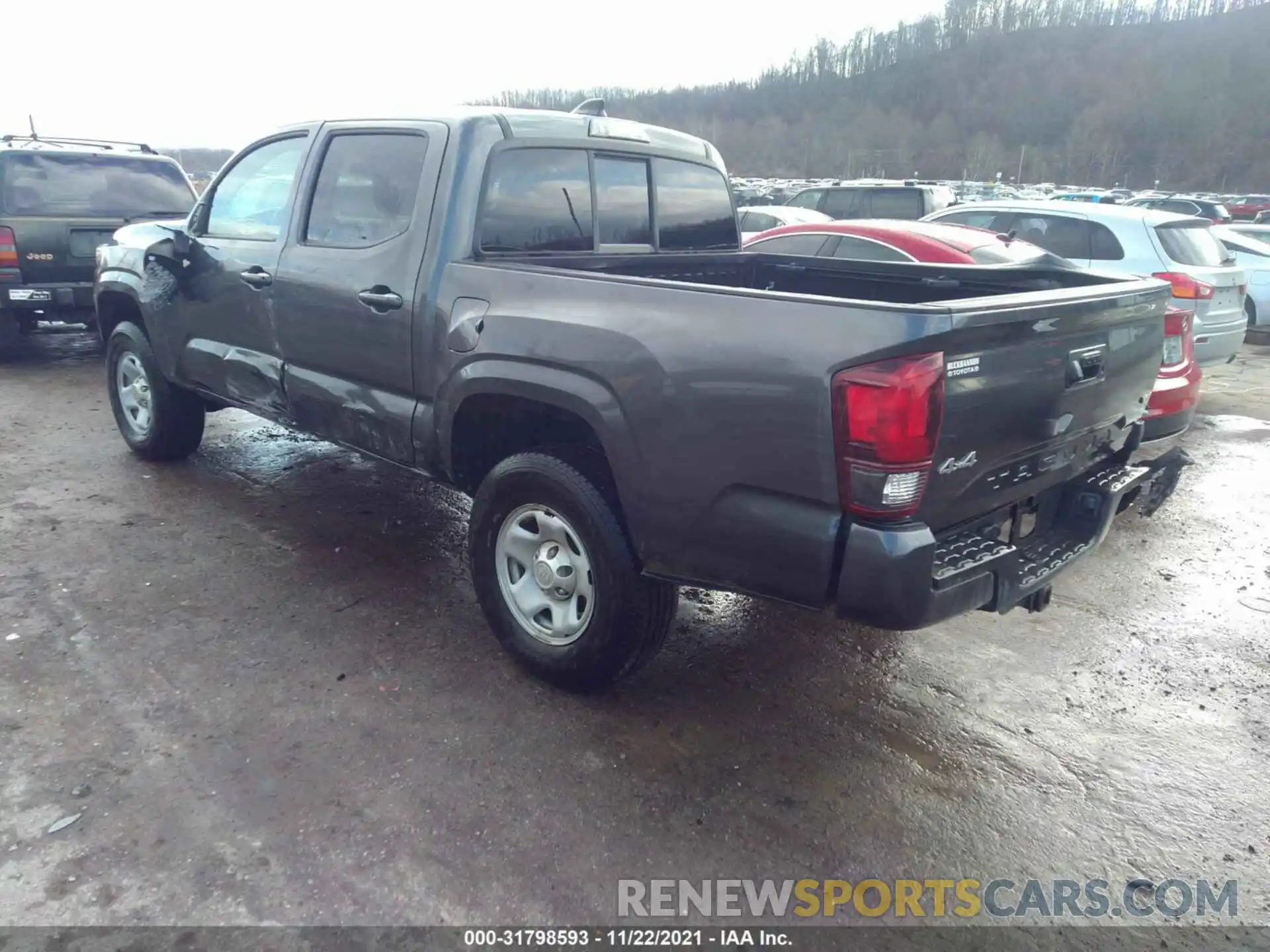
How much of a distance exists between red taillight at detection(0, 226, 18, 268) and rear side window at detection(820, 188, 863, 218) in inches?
491

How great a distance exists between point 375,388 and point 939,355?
238cm

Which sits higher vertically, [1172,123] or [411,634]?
[1172,123]

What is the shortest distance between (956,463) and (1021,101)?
95.3m

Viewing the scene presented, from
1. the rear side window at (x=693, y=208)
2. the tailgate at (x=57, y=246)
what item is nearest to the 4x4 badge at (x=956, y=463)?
the rear side window at (x=693, y=208)

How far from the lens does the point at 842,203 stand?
1619cm

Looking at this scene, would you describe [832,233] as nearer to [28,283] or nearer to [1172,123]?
[28,283]

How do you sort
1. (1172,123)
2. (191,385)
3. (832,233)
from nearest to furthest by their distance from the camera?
1. (191,385)
2. (832,233)
3. (1172,123)

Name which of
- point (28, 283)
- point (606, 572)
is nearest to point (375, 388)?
point (606, 572)

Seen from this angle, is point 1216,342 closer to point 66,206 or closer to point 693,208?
point 693,208

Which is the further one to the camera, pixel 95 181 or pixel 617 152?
pixel 95 181

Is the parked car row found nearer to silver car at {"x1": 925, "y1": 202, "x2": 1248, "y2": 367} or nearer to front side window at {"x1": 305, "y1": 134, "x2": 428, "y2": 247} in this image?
front side window at {"x1": 305, "y1": 134, "x2": 428, "y2": 247}

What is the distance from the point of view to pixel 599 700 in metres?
3.22

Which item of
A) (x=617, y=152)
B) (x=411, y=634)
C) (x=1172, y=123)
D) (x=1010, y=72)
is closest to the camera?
(x=411, y=634)

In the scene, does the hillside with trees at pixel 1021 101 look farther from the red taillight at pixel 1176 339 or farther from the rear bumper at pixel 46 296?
the red taillight at pixel 1176 339
